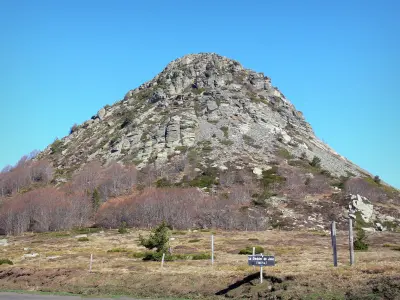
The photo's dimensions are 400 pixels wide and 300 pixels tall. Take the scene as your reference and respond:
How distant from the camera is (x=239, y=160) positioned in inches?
5969

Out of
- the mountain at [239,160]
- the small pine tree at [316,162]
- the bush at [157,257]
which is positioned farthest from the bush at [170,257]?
the small pine tree at [316,162]

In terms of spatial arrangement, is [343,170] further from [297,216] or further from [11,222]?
[11,222]

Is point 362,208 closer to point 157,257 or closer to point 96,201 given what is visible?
point 96,201

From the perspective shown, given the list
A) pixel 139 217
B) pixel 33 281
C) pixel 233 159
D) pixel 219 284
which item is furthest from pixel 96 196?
pixel 219 284

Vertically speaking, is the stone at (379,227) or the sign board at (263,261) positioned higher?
the sign board at (263,261)

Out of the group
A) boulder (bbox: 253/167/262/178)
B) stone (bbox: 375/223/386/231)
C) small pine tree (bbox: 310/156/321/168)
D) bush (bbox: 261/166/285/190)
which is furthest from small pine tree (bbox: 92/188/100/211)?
small pine tree (bbox: 310/156/321/168)

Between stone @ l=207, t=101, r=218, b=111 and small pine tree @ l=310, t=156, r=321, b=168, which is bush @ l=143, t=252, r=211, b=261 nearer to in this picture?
small pine tree @ l=310, t=156, r=321, b=168

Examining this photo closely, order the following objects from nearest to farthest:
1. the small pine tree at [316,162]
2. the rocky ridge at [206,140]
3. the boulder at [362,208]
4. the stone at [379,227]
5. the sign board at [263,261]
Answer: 1. the sign board at [263,261]
2. the stone at [379,227]
3. the boulder at [362,208]
4. the small pine tree at [316,162]
5. the rocky ridge at [206,140]

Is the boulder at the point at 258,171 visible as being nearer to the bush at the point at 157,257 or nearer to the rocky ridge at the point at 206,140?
the rocky ridge at the point at 206,140

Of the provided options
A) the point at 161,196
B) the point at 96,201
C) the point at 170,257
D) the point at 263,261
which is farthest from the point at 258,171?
the point at 263,261

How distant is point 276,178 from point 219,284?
110 m

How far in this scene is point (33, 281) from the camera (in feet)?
117

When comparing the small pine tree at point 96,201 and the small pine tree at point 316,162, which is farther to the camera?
the small pine tree at point 316,162

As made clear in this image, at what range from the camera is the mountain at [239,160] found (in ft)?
380
